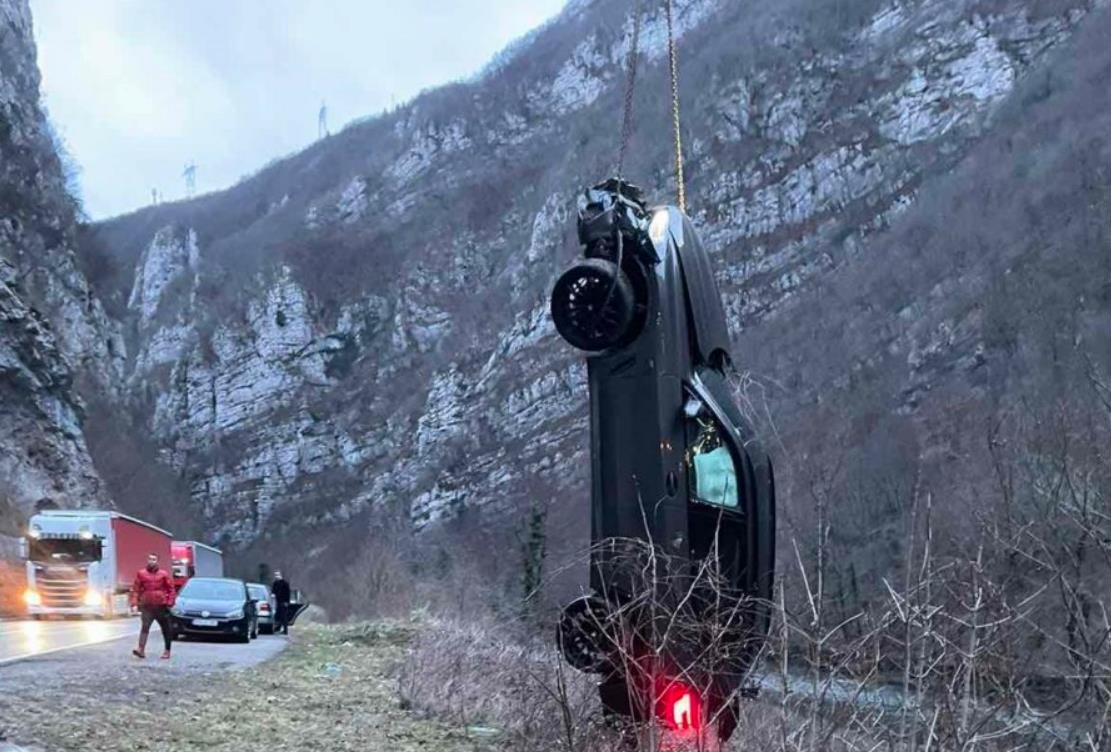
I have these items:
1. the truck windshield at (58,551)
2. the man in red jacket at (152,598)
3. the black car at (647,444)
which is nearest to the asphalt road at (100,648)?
the man in red jacket at (152,598)

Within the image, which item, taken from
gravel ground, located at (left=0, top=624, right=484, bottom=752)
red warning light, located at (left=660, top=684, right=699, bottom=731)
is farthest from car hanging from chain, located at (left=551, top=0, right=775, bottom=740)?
gravel ground, located at (left=0, top=624, right=484, bottom=752)

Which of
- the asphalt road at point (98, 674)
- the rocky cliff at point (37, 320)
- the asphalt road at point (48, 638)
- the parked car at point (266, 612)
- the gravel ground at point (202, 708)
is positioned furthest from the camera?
the rocky cliff at point (37, 320)

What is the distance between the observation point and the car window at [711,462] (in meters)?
6.59

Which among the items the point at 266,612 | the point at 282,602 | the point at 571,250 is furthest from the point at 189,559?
the point at 571,250

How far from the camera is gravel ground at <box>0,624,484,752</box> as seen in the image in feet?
30.3

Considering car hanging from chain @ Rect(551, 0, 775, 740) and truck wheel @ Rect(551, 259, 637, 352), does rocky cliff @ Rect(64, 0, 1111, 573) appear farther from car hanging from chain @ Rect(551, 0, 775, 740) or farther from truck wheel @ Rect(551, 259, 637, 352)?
truck wheel @ Rect(551, 259, 637, 352)

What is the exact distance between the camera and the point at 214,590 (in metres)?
25.4

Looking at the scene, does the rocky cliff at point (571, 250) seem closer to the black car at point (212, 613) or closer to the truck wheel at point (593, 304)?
the black car at point (212, 613)

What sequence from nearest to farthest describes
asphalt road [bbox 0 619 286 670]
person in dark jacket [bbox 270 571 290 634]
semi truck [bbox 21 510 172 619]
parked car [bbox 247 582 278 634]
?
1. asphalt road [bbox 0 619 286 670]
2. person in dark jacket [bbox 270 571 290 634]
3. parked car [bbox 247 582 278 634]
4. semi truck [bbox 21 510 172 619]

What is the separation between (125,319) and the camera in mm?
142500

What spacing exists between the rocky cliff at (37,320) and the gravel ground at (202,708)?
101 ft

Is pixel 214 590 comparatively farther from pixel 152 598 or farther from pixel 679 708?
pixel 679 708

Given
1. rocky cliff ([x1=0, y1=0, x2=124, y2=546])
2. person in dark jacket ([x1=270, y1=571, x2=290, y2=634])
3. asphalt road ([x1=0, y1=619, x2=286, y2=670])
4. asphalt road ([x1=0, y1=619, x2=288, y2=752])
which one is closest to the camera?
asphalt road ([x1=0, y1=619, x2=288, y2=752])

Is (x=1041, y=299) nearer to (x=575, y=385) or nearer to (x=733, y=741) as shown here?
(x=575, y=385)
